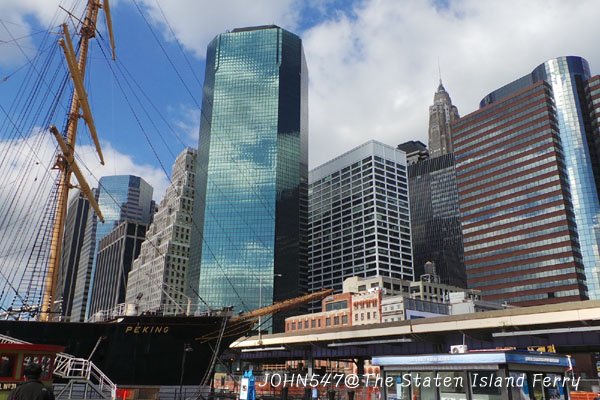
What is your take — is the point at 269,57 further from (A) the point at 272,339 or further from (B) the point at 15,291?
(B) the point at 15,291

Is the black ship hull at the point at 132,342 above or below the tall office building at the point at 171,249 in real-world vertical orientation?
below

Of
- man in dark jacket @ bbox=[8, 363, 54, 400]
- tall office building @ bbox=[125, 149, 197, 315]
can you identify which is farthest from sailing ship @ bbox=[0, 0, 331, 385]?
tall office building @ bbox=[125, 149, 197, 315]

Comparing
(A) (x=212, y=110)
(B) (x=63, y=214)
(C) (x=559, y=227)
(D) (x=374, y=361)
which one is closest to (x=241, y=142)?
(A) (x=212, y=110)

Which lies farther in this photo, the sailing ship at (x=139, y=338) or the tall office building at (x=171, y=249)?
the tall office building at (x=171, y=249)

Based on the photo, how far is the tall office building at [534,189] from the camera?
5984 inches

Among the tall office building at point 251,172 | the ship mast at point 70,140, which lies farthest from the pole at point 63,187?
the tall office building at point 251,172

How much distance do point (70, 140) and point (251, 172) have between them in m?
114

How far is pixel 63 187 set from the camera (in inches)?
2100

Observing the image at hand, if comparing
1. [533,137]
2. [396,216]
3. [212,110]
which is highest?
[212,110]

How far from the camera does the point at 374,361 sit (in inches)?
816

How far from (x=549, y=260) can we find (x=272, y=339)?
4454 inches

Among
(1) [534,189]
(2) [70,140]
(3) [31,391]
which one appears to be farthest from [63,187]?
(1) [534,189]

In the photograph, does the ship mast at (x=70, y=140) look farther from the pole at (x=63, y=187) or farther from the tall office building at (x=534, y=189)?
the tall office building at (x=534, y=189)

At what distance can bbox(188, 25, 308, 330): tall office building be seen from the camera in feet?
516
